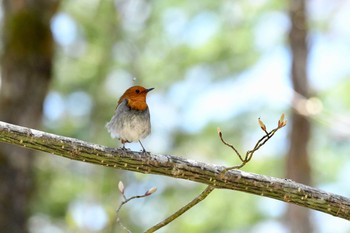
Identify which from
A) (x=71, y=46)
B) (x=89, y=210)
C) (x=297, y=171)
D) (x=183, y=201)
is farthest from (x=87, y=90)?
(x=297, y=171)

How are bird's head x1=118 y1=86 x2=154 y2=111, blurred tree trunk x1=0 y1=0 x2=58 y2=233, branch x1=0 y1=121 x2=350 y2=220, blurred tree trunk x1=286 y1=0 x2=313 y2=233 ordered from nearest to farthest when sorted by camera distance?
branch x1=0 y1=121 x2=350 y2=220 → bird's head x1=118 y1=86 x2=154 y2=111 → blurred tree trunk x1=0 y1=0 x2=58 y2=233 → blurred tree trunk x1=286 y1=0 x2=313 y2=233

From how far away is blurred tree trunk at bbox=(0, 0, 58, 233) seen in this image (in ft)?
20.0

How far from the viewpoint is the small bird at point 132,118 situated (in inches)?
157

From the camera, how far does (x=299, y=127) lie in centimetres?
937

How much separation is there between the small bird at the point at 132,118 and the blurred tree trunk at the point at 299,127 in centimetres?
534

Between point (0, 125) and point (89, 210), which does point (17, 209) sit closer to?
point (89, 210)

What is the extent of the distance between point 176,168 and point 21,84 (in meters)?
3.62

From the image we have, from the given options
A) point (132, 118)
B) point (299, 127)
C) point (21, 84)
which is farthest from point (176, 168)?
point (299, 127)

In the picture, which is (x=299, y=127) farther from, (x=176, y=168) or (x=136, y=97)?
(x=176, y=168)

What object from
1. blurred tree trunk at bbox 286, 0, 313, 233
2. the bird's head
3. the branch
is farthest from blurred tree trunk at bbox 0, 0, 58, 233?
blurred tree trunk at bbox 286, 0, 313, 233

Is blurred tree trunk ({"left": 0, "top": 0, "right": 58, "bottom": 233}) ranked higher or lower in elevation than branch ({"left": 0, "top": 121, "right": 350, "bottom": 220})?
higher

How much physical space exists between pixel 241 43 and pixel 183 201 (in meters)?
3.31

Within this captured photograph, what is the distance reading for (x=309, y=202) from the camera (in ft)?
11.0

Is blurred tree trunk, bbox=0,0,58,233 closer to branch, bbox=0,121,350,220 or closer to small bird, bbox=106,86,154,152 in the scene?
small bird, bbox=106,86,154,152
